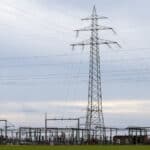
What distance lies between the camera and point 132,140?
311 feet

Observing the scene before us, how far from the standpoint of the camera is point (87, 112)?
2291 inches

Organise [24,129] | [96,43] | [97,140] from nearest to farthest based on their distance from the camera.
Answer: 1. [96,43]
2. [97,140]
3. [24,129]

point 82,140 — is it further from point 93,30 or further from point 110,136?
point 93,30

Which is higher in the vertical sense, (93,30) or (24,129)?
(93,30)

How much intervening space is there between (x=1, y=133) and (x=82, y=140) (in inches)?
627

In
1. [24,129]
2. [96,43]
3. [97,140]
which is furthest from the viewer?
[24,129]

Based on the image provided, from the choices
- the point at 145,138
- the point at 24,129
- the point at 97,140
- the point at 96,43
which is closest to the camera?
the point at 96,43

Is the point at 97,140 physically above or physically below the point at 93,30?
below

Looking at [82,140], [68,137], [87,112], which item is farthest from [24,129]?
[87,112]

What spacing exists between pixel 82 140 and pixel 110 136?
407 inches

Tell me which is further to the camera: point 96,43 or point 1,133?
point 1,133

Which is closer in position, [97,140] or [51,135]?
[97,140]

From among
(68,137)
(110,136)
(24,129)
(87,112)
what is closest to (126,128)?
(110,136)

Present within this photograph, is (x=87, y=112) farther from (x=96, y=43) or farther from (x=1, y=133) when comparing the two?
(x=1, y=133)
